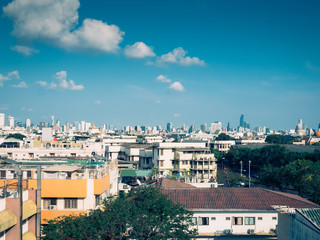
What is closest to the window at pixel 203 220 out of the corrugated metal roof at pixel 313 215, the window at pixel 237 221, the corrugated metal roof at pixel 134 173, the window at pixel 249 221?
the window at pixel 237 221

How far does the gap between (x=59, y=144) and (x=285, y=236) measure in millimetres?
48074

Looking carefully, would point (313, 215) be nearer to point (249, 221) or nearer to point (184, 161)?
point (249, 221)

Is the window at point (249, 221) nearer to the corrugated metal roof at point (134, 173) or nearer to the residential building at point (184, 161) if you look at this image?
the corrugated metal roof at point (134, 173)

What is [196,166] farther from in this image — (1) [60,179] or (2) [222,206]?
(1) [60,179]

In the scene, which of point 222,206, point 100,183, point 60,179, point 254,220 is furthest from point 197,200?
point 60,179

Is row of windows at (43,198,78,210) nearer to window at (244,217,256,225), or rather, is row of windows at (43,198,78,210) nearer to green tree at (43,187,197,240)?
green tree at (43,187,197,240)

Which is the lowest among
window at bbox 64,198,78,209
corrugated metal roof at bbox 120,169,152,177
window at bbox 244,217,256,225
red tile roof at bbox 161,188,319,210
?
window at bbox 244,217,256,225

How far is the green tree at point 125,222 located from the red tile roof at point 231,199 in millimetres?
4443

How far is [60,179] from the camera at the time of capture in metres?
19.0

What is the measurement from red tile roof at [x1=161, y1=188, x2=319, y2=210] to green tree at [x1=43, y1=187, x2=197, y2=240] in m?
4.44

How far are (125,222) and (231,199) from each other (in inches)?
383

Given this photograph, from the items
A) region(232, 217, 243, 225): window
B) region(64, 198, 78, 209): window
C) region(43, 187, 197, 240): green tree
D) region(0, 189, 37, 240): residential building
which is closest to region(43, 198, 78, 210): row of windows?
region(64, 198, 78, 209): window

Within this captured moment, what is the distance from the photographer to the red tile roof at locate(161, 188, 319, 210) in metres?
23.4

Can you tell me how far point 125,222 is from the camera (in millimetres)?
16859
